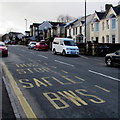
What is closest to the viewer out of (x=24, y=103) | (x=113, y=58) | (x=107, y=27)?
(x=24, y=103)

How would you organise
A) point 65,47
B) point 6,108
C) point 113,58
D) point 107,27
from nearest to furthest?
point 6,108 → point 113,58 → point 65,47 → point 107,27

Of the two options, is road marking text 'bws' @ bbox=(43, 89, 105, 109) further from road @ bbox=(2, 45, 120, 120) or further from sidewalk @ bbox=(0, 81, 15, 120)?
sidewalk @ bbox=(0, 81, 15, 120)

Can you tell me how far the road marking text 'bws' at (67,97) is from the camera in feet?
18.1

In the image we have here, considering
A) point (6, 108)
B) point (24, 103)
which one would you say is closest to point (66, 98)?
point (24, 103)

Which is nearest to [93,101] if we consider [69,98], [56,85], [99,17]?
[69,98]

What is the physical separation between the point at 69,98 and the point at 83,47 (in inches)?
865

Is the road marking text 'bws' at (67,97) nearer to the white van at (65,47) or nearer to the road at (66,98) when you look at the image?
the road at (66,98)

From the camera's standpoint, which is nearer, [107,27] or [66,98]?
[66,98]

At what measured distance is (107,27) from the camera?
3944 cm

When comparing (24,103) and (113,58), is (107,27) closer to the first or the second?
(113,58)

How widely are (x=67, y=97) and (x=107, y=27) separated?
35.7m

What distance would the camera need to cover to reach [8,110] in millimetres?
5055

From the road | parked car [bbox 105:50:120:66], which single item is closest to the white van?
parked car [bbox 105:50:120:66]

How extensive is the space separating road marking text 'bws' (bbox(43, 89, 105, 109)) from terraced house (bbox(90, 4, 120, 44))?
103 ft
